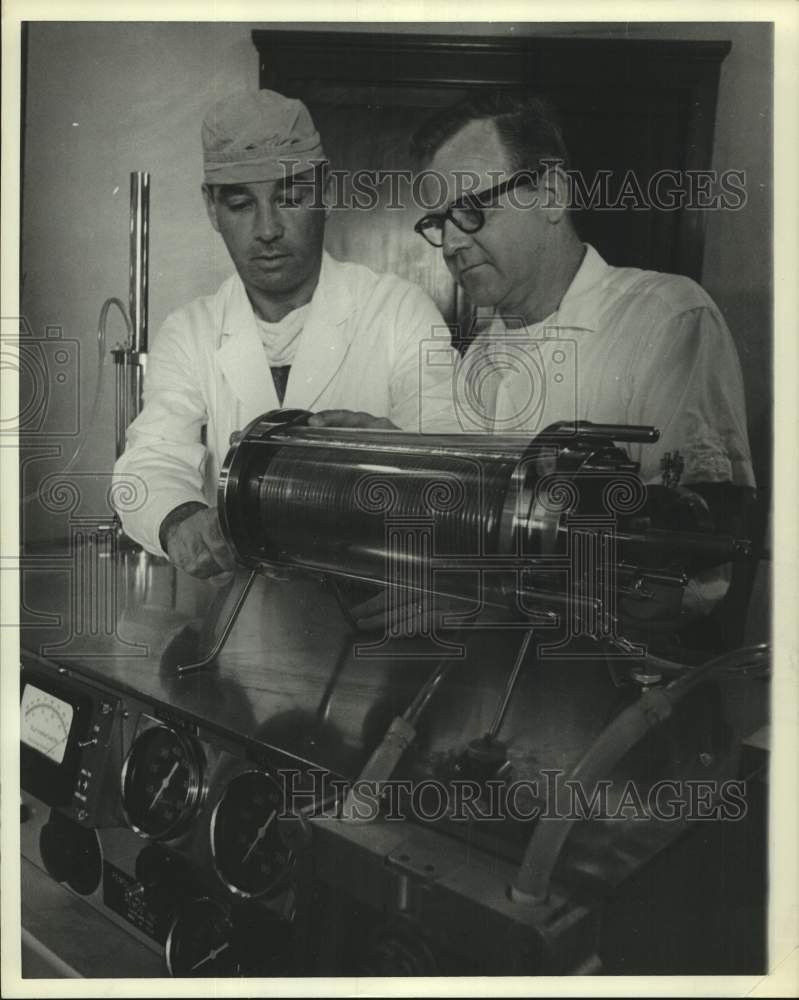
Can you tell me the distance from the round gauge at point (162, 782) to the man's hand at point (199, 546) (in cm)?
27

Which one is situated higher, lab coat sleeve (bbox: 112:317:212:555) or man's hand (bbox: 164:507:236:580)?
lab coat sleeve (bbox: 112:317:212:555)

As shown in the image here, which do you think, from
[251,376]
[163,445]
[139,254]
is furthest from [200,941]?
[139,254]

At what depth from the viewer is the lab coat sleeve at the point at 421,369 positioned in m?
1.30

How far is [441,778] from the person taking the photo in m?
1.25

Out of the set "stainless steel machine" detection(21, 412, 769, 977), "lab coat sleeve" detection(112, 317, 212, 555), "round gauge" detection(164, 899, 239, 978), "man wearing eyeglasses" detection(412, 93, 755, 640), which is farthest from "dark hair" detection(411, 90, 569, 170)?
"round gauge" detection(164, 899, 239, 978)

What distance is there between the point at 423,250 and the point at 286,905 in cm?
96

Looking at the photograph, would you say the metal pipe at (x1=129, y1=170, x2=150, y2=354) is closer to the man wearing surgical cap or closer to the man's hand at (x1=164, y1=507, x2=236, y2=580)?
the man wearing surgical cap

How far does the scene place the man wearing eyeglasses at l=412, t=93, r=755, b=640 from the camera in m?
1.26

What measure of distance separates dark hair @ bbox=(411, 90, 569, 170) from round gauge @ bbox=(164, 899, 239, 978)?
1168mm

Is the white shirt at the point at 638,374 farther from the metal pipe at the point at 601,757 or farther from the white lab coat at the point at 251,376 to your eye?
the metal pipe at the point at 601,757

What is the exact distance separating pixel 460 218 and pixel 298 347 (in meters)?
0.32

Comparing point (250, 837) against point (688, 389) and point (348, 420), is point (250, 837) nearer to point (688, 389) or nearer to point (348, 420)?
point (348, 420)

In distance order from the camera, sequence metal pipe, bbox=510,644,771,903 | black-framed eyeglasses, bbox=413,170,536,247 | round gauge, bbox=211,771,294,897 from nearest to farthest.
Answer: metal pipe, bbox=510,644,771,903, round gauge, bbox=211,771,294,897, black-framed eyeglasses, bbox=413,170,536,247

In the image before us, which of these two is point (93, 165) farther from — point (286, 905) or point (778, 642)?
point (778, 642)
